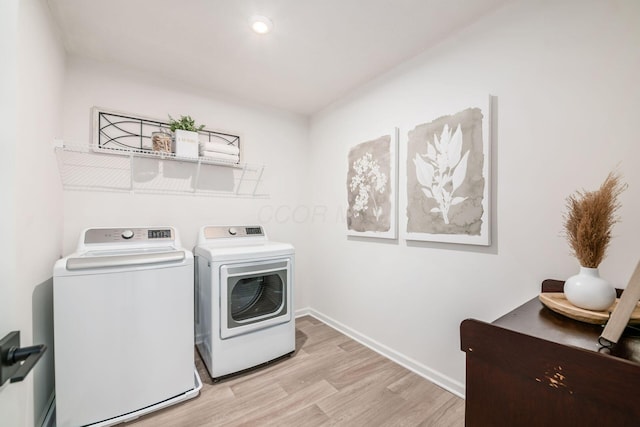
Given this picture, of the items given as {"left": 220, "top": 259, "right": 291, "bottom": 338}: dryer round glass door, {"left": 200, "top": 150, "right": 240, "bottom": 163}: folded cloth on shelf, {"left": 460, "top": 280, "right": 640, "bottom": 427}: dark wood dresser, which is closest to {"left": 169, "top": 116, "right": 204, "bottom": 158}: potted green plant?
{"left": 200, "top": 150, "right": 240, "bottom": 163}: folded cloth on shelf

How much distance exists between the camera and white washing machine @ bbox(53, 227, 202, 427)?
1.36 metres

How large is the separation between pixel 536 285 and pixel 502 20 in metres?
1.52

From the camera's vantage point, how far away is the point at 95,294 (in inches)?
55.3

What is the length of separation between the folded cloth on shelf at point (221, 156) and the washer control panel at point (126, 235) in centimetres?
71

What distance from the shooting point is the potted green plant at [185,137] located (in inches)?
83.9

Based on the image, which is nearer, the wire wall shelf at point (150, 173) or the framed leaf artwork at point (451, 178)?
the framed leaf artwork at point (451, 178)

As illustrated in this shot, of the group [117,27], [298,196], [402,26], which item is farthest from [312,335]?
[117,27]

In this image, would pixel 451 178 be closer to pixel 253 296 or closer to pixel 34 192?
pixel 253 296

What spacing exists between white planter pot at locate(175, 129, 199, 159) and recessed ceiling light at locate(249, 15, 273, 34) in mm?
972

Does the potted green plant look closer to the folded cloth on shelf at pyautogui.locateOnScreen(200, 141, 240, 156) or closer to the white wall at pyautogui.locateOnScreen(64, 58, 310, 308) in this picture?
the folded cloth on shelf at pyautogui.locateOnScreen(200, 141, 240, 156)

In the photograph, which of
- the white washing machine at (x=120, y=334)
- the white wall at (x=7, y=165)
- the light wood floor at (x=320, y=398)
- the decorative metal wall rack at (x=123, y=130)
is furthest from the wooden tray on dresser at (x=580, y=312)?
the decorative metal wall rack at (x=123, y=130)

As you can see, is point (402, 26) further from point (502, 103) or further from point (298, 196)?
point (298, 196)

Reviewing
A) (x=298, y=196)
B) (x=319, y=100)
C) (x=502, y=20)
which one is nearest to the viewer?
(x=502, y=20)

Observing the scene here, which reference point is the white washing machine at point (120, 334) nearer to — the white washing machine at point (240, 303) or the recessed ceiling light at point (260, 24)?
the white washing machine at point (240, 303)
